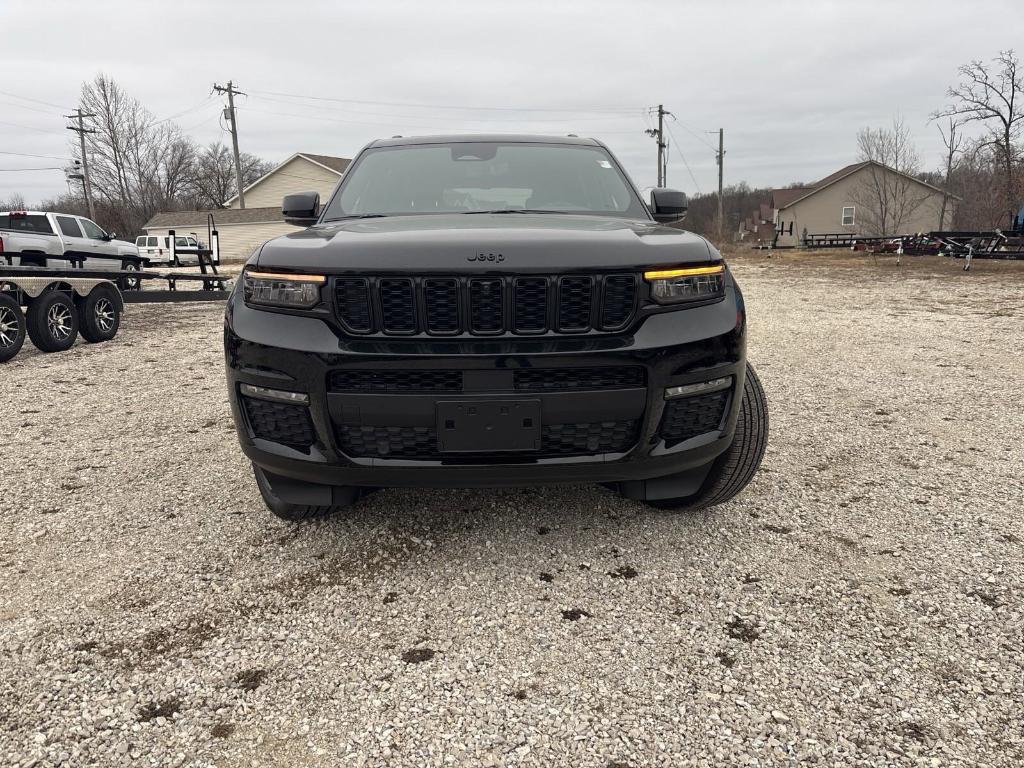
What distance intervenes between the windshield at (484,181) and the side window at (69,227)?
49.4 feet

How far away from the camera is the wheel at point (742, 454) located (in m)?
2.72

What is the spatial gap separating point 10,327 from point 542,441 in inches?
302

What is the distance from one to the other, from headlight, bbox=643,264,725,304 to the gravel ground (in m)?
1.04

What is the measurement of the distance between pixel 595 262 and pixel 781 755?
1.48m

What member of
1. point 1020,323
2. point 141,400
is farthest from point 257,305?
point 1020,323

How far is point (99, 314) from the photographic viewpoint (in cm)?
888

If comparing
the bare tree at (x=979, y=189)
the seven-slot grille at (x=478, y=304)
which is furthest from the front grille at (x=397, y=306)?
the bare tree at (x=979, y=189)

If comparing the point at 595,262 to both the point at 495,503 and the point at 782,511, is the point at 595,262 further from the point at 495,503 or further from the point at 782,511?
the point at 782,511

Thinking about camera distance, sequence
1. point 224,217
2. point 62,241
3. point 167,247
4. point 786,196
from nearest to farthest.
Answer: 1. point 62,241
2. point 167,247
3. point 224,217
4. point 786,196

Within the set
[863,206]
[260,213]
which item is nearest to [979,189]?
[863,206]

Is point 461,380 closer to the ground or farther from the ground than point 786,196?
closer to the ground

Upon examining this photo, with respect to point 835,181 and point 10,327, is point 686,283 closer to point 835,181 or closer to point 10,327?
point 10,327

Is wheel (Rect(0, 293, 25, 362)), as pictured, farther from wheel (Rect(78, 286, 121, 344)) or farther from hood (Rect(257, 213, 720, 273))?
hood (Rect(257, 213, 720, 273))

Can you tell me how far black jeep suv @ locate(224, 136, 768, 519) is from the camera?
2.19 m
